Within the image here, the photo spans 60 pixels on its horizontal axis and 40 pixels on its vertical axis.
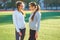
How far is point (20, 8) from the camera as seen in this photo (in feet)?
26.6

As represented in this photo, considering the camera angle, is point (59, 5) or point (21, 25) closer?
point (21, 25)

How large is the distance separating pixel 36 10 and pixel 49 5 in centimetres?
5766

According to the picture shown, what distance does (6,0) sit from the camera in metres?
69.6

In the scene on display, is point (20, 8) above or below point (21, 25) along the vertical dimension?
above

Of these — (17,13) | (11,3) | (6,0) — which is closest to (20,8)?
(17,13)

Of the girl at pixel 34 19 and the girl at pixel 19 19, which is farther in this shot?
the girl at pixel 19 19

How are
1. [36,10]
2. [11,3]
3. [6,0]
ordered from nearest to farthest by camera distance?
[36,10] → [11,3] → [6,0]

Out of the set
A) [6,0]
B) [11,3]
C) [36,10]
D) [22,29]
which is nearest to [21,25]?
[22,29]

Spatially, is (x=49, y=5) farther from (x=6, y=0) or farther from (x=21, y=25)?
(x=21, y=25)

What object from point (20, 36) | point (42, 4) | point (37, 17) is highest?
Result: point (37, 17)

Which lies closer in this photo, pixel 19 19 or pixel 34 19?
pixel 34 19

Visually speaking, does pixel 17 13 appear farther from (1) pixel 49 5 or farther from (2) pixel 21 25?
(1) pixel 49 5

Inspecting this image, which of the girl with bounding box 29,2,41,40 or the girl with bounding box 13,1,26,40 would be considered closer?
the girl with bounding box 29,2,41,40

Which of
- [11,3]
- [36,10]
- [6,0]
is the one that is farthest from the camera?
[6,0]
